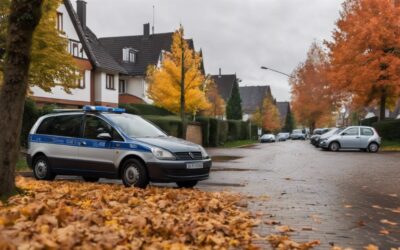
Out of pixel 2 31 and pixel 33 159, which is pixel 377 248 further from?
pixel 2 31

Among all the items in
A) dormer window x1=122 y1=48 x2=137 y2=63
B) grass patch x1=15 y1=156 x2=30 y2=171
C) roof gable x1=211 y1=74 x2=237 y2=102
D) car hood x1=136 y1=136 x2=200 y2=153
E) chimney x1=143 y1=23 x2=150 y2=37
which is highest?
chimney x1=143 y1=23 x2=150 y2=37

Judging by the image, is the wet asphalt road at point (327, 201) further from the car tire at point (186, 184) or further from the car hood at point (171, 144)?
the car hood at point (171, 144)

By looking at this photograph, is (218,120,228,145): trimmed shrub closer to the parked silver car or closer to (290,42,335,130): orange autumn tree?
the parked silver car

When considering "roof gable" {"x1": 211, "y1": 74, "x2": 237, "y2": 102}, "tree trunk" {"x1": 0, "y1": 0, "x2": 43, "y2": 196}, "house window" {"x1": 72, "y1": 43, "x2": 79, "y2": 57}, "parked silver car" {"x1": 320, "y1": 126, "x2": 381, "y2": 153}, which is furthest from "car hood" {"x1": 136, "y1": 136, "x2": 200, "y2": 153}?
"roof gable" {"x1": 211, "y1": 74, "x2": 237, "y2": 102}

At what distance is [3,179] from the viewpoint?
748 cm

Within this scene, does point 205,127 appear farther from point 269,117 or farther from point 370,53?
point 269,117

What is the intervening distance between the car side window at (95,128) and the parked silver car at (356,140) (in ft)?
72.4

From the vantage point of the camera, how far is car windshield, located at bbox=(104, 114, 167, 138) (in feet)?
36.9

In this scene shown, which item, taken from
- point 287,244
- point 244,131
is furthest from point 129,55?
point 287,244

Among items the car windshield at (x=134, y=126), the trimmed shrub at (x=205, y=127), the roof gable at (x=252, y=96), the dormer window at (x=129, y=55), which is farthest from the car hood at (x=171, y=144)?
the roof gable at (x=252, y=96)

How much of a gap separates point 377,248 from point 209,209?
96.1 inches

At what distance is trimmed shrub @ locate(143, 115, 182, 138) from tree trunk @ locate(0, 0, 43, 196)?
19499 millimetres

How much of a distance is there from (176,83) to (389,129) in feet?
50.9

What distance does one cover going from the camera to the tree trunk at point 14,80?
734cm
